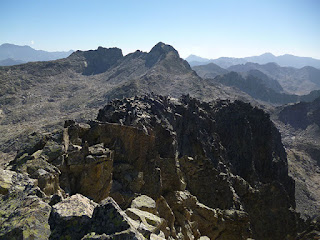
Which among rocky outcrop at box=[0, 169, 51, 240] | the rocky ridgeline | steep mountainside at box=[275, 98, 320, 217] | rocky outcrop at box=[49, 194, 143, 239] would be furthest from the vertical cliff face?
rocky outcrop at box=[49, 194, 143, 239]

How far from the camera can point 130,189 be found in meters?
23.6

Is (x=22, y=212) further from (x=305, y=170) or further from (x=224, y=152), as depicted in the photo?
(x=305, y=170)

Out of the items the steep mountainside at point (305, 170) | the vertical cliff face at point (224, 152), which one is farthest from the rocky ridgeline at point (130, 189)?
the steep mountainside at point (305, 170)

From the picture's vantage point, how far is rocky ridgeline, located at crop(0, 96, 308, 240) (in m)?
9.62

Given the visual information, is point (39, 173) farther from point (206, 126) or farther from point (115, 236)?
point (206, 126)

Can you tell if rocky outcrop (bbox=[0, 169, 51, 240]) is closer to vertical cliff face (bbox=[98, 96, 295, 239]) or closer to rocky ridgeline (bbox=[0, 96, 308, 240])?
rocky ridgeline (bbox=[0, 96, 308, 240])

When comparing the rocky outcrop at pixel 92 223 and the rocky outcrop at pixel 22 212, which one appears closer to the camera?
the rocky outcrop at pixel 92 223

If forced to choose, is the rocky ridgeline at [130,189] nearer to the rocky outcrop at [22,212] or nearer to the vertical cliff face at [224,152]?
the rocky outcrop at [22,212]

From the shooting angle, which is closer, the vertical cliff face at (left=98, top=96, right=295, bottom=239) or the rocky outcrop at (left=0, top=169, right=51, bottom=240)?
the rocky outcrop at (left=0, top=169, right=51, bottom=240)

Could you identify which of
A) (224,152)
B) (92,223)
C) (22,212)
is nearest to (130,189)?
(22,212)

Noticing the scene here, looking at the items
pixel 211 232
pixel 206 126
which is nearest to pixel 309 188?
pixel 206 126

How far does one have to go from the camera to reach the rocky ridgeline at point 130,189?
962cm

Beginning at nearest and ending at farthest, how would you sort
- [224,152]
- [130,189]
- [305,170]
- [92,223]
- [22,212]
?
[92,223]
[22,212]
[130,189]
[224,152]
[305,170]

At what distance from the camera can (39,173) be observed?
616 inches
